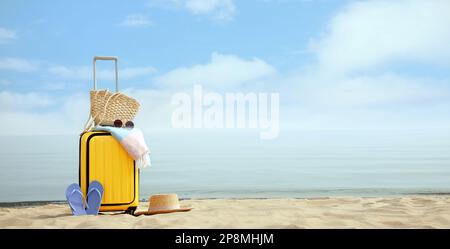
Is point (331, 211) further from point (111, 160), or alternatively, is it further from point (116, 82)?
point (116, 82)

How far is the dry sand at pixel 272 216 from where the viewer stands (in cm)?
391

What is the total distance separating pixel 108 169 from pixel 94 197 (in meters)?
0.24

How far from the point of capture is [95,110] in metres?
4.77

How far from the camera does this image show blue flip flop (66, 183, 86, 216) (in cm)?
446

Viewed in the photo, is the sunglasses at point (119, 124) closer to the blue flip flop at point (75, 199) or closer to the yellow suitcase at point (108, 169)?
the yellow suitcase at point (108, 169)

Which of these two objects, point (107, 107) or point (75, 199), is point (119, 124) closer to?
point (107, 107)

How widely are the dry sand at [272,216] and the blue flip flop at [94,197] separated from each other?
0.14 meters

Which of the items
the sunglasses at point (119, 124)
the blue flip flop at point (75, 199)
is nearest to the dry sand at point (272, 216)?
the blue flip flop at point (75, 199)

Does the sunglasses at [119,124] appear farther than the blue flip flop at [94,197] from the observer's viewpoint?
Yes

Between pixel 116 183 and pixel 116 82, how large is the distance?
2.92ft

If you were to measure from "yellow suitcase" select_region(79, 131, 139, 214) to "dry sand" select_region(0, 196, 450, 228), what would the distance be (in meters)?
0.20

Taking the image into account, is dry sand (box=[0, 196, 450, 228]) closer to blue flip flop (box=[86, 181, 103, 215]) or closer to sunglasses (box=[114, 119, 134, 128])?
blue flip flop (box=[86, 181, 103, 215])

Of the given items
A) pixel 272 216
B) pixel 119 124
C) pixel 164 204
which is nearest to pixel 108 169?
pixel 119 124

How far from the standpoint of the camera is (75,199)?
447cm
